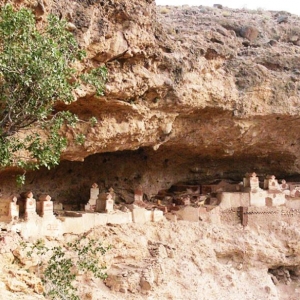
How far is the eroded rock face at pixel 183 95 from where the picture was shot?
371 inches

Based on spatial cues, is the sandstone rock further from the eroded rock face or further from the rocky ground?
the rocky ground

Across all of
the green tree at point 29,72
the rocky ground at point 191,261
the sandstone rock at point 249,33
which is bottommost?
the rocky ground at point 191,261

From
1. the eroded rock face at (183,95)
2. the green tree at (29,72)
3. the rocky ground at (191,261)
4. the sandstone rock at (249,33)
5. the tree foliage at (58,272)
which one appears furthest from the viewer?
the sandstone rock at (249,33)

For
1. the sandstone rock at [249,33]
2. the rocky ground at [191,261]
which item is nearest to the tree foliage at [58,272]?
the rocky ground at [191,261]

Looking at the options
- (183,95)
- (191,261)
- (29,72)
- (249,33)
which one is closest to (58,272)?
(29,72)

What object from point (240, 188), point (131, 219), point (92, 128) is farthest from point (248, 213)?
point (92, 128)

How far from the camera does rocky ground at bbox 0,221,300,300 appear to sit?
387 inches

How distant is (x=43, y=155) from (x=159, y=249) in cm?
509

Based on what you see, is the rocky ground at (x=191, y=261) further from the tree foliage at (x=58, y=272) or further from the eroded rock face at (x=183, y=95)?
the eroded rock face at (x=183, y=95)

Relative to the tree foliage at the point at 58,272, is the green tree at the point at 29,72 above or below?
above

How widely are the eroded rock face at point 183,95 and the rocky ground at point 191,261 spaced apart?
2.22 meters

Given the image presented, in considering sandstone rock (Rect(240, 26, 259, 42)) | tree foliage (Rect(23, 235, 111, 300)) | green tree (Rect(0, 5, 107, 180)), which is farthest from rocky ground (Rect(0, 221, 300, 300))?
sandstone rock (Rect(240, 26, 259, 42))

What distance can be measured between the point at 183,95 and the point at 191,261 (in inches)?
152

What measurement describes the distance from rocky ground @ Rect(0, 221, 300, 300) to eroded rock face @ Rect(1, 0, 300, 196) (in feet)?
7.27
